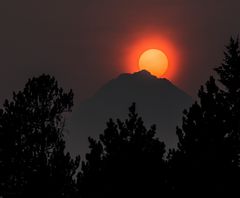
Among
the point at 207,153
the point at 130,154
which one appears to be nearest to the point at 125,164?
the point at 130,154

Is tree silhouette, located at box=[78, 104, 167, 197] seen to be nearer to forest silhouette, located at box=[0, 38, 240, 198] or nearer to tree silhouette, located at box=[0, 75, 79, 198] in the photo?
forest silhouette, located at box=[0, 38, 240, 198]

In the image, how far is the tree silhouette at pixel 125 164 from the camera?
16094 millimetres

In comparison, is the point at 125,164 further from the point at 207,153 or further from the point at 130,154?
the point at 207,153

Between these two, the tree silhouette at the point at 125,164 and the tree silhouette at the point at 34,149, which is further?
the tree silhouette at the point at 34,149

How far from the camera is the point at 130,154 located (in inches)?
647

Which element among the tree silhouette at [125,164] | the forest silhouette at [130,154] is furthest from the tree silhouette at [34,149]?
the tree silhouette at [125,164]

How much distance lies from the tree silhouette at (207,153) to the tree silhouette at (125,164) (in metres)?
1.28

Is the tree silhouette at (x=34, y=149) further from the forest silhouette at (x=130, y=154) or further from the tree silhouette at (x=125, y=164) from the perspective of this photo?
the tree silhouette at (x=125, y=164)

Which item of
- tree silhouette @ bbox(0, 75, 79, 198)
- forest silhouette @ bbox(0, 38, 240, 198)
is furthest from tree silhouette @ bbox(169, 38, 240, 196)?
tree silhouette @ bbox(0, 75, 79, 198)

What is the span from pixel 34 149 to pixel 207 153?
9966 millimetres

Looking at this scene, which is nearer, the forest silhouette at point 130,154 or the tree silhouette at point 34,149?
the forest silhouette at point 130,154

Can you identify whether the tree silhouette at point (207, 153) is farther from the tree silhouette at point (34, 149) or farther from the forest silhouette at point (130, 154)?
the tree silhouette at point (34, 149)

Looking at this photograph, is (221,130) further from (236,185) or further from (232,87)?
(232,87)

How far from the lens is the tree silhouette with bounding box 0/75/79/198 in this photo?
77.2 feet
